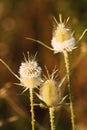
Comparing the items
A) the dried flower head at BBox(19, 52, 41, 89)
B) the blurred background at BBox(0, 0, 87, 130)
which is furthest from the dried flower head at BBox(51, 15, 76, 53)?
A: the blurred background at BBox(0, 0, 87, 130)

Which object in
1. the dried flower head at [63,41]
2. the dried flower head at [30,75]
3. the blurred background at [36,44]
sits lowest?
the dried flower head at [30,75]

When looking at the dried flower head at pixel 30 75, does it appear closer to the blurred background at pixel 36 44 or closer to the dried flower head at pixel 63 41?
the dried flower head at pixel 63 41

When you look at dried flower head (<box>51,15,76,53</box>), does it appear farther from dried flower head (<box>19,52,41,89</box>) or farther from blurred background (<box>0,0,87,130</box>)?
blurred background (<box>0,0,87,130</box>)

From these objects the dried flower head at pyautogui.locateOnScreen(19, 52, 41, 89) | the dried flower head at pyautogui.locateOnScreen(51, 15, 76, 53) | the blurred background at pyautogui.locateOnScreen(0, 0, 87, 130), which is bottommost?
the dried flower head at pyautogui.locateOnScreen(19, 52, 41, 89)

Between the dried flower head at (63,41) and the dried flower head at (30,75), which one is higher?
the dried flower head at (63,41)

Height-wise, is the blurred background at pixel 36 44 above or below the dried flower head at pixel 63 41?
above

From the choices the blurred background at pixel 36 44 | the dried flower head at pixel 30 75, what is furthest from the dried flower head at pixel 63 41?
the blurred background at pixel 36 44

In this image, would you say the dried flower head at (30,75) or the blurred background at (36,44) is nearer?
the dried flower head at (30,75)

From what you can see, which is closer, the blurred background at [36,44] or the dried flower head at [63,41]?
the dried flower head at [63,41]

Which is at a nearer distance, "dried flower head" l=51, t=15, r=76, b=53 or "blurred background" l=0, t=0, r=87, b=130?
"dried flower head" l=51, t=15, r=76, b=53

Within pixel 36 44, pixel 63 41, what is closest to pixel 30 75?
pixel 63 41

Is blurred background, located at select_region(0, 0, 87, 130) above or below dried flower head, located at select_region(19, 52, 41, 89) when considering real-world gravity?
above
